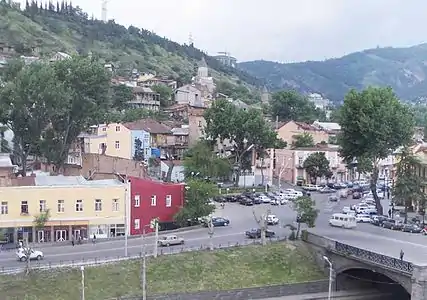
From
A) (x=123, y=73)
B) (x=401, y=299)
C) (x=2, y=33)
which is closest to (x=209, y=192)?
(x=401, y=299)

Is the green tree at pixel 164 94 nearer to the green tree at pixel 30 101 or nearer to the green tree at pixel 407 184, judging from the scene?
the green tree at pixel 30 101

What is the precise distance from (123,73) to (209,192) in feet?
305

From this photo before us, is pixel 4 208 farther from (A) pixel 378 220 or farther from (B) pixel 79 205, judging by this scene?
(A) pixel 378 220

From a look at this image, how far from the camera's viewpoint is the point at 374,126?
171 feet

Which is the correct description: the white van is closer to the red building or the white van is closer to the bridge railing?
the bridge railing

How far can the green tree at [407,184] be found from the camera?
49.7 meters

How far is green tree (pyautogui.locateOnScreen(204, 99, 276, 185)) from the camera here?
203 feet

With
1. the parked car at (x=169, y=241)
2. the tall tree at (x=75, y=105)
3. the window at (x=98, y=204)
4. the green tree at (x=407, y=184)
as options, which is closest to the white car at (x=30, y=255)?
the window at (x=98, y=204)

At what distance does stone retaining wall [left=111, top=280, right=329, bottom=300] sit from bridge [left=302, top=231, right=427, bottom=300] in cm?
144

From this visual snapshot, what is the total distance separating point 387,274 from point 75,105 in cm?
2794

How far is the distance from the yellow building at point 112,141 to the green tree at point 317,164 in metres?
19.3

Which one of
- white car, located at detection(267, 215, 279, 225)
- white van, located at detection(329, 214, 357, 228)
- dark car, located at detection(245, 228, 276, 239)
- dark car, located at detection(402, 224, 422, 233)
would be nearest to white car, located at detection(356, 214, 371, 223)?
white van, located at detection(329, 214, 357, 228)

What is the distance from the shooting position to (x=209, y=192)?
43.7m

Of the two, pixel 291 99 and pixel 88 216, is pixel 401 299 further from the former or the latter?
pixel 291 99
